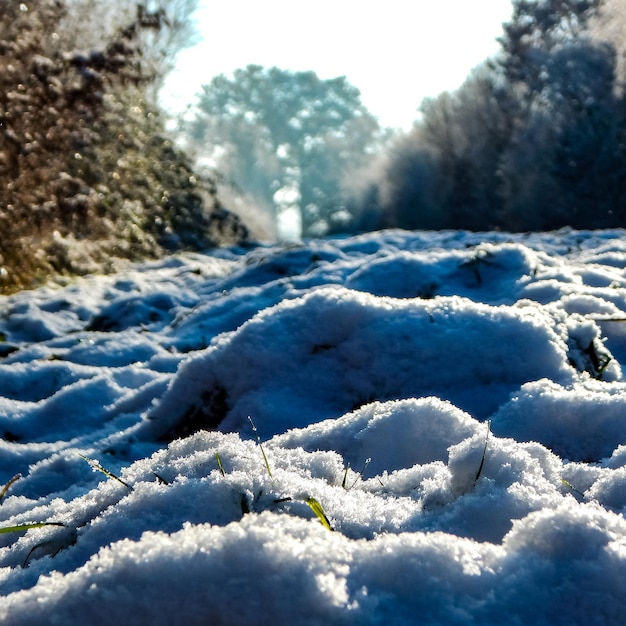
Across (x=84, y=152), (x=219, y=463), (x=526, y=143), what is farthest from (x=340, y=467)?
(x=526, y=143)

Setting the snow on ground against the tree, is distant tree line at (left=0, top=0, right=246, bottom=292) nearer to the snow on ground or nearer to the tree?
the snow on ground

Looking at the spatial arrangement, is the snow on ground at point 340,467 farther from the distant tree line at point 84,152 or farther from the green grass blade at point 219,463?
the distant tree line at point 84,152

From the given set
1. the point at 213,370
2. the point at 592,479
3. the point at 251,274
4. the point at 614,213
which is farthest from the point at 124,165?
the point at 614,213

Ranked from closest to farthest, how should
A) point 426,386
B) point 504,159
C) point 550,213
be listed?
point 426,386 < point 550,213 < point 504,159

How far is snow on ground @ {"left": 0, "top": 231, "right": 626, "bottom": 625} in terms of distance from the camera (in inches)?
27.0

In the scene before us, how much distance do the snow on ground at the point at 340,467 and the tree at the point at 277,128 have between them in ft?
117

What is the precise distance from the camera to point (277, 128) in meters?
38.7

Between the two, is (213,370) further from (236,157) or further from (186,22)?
(236,157)

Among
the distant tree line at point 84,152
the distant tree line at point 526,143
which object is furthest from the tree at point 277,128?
the distant tree line at point 84,152

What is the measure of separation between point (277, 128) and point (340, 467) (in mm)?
38884

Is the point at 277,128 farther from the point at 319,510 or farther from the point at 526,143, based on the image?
the point at 319,510

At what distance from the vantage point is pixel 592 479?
1160 millimetres

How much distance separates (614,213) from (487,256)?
11.3 meters

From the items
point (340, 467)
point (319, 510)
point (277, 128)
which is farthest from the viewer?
point (277, 128)
